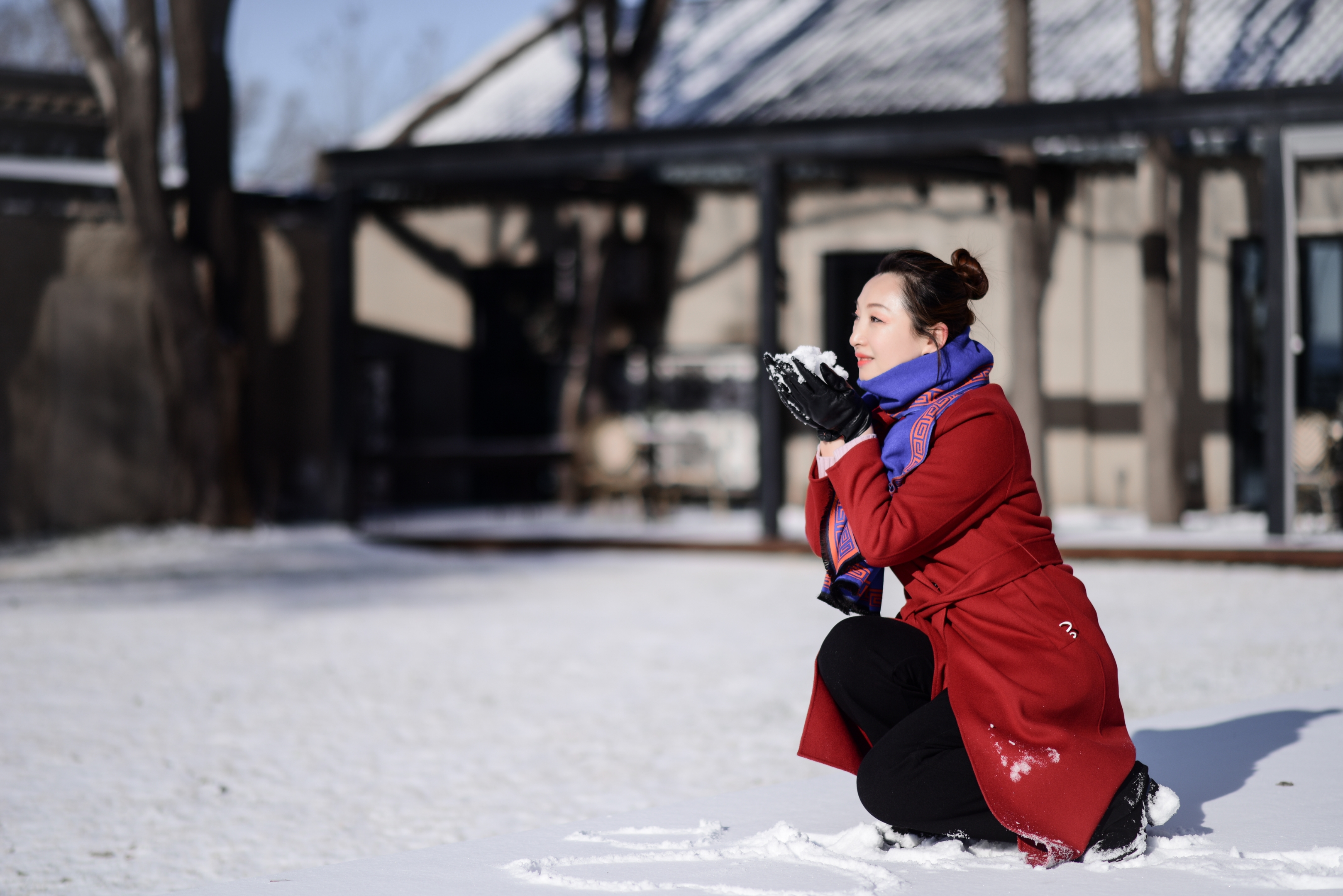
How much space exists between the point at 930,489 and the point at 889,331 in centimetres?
36

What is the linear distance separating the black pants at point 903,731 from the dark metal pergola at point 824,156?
709 cm

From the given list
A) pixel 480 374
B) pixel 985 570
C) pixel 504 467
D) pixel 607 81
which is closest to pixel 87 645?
pixel 985 570

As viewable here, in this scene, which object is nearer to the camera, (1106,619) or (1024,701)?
(1024,701)

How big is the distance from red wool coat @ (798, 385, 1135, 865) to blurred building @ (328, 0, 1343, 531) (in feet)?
23.3

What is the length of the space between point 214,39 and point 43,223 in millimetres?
2021

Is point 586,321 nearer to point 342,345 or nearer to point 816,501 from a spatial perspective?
point 342,345

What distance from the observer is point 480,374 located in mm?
A: 15805

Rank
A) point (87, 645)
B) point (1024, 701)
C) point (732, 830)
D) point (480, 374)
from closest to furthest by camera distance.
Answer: point (1024, 701)
point (732, 830)
point (87, 645)
point (480, 374)

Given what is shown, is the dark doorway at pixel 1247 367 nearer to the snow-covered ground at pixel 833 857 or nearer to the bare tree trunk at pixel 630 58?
the bare tree trunk at pixel 630 58

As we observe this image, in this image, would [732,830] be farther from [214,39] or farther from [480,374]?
[480,374]

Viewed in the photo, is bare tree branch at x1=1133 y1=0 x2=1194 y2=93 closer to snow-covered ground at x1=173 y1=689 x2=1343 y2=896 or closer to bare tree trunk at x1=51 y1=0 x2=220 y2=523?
bare tree trunk at x1=51 y1=0 x2=220 y2=523

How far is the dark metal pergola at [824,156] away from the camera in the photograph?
9.62 metres

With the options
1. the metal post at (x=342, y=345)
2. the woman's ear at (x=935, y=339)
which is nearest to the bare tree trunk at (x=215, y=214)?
the metal post at (x=342, y=345)

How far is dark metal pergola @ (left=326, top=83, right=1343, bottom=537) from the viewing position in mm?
9617
